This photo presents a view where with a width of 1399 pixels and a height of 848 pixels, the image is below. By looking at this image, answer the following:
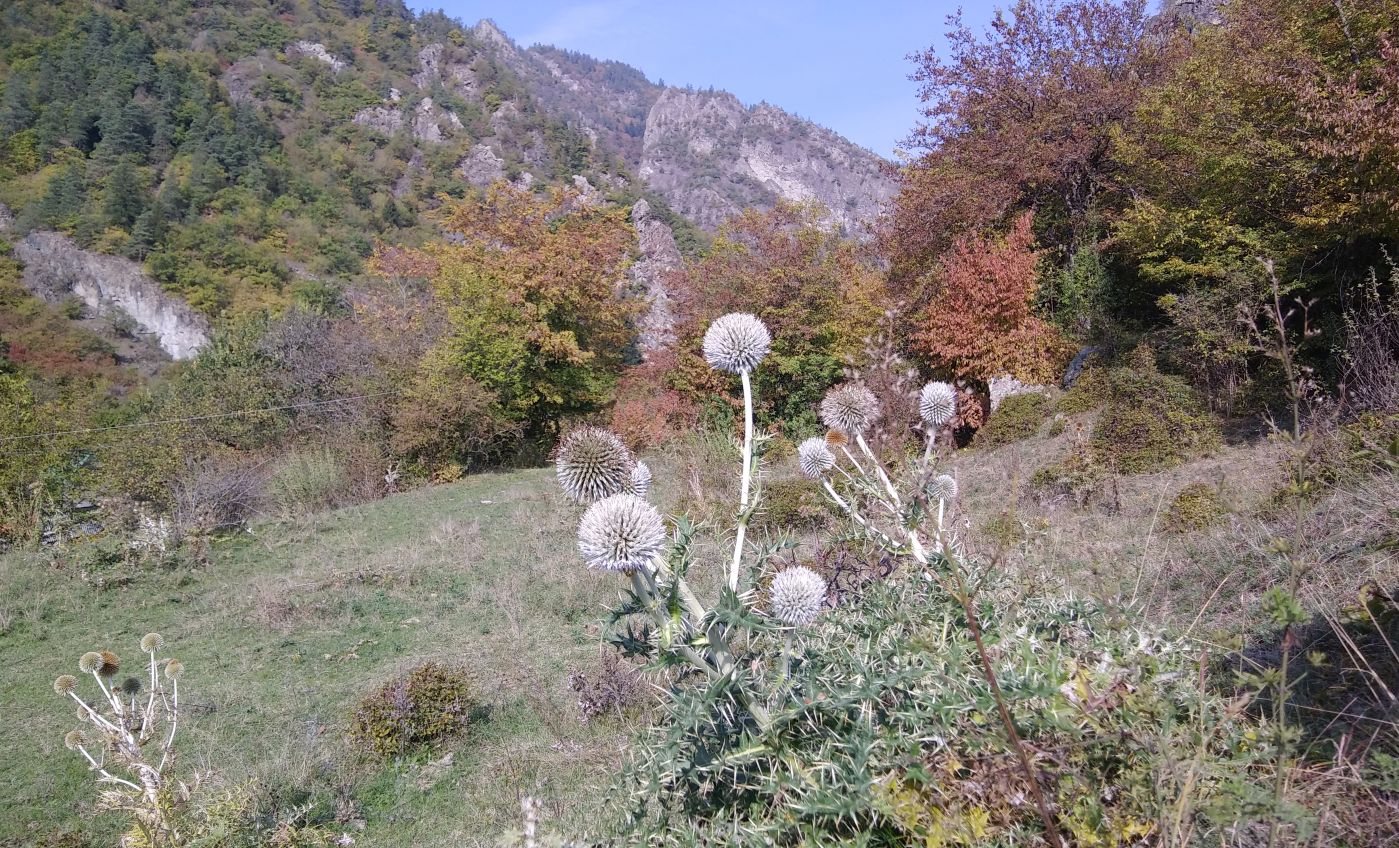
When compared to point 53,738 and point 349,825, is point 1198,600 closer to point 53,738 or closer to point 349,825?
point 349,825

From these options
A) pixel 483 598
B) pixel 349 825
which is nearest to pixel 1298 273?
pixel 483 598

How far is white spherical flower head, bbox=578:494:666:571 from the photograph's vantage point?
1.86m

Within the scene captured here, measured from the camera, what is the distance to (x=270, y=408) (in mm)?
18016

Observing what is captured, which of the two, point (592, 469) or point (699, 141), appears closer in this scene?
point (592, 469)

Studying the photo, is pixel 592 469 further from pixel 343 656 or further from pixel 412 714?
pixel 343 656

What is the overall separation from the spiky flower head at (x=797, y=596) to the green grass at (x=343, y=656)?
766 mm

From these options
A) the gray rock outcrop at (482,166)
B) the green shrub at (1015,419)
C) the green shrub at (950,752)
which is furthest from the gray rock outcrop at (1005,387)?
the gray rock outcrop at (482,166)

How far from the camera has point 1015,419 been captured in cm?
1307

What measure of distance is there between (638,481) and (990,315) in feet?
42.2

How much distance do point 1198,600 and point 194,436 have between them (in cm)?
1754

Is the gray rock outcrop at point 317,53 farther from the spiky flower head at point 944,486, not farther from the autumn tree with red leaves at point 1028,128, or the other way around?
the spiky flower head at point 944,486

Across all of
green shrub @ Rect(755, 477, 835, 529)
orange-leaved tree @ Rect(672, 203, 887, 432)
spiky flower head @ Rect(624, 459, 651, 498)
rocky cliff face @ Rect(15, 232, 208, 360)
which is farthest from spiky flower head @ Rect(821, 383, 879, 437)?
rocky cliff face @ Rect(15, 232, 208, 360)

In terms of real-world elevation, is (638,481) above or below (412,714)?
above

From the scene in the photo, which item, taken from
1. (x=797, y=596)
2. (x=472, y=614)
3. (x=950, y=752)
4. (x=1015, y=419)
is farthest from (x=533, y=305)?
(x=950, y=752)
